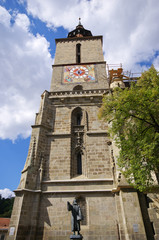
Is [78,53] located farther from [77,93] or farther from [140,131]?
Result: [140,131]

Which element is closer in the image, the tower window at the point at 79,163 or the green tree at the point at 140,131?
the green tree at the point at 140,131

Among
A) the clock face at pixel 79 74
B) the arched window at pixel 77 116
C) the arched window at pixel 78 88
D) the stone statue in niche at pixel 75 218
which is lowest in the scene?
the stone statue in niche at pixel 75 218

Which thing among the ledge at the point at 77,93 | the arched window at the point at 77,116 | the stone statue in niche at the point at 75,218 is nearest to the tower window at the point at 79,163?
the arched window at the point at 77,116

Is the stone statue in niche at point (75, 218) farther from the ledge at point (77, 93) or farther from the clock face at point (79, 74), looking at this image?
the clock face at point (79, 74)

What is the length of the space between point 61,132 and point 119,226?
7188 mm

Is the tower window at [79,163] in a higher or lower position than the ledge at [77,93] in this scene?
lower

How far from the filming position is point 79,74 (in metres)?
18.5

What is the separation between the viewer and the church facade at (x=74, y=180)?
9.05m

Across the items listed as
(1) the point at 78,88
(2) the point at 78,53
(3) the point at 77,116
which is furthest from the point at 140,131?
(2) the point at 78,53

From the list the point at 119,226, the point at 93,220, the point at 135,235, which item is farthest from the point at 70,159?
the point at 135,235

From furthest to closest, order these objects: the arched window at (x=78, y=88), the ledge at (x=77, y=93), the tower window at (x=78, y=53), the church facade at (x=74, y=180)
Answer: the tower window at (x=78, y=53)
the arched window at (x=78, y=88)
the ledge at (x=77, y=93)
the church facade at (x=74, y=180)

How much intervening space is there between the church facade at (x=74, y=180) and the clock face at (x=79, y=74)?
2.59 feet

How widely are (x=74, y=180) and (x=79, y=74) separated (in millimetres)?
11254

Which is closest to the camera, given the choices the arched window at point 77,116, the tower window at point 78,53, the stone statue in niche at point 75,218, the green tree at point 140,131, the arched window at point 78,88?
the stone statue in niche at point 75,218
